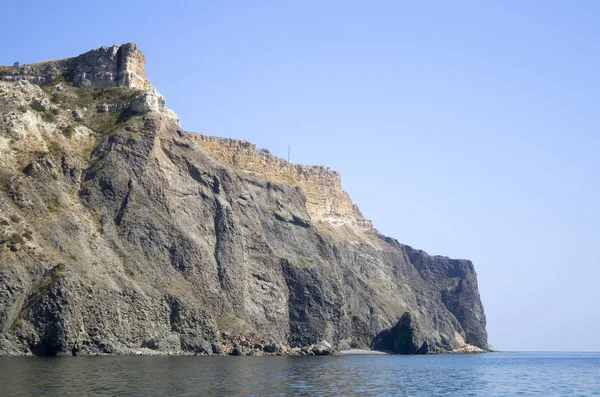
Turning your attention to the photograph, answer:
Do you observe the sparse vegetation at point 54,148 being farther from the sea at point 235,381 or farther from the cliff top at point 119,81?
the sea at point 235,381

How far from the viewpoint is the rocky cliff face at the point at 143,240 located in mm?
81250

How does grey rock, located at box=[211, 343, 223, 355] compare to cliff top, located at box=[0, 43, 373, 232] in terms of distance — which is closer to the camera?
grey rock, located at box=[211, 343, 223, 355]

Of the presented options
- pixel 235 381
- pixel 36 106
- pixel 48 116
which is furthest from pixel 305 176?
pixel 235 381

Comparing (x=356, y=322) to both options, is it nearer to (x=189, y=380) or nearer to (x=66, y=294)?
(x=66, y=294)

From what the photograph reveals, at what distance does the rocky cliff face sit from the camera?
8125cm

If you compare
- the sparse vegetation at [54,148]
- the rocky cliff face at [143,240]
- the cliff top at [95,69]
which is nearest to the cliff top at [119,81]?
the cliff top at [95,69]

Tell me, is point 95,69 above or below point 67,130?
above

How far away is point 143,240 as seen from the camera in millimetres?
98062

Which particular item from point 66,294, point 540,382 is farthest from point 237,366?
point 540,382

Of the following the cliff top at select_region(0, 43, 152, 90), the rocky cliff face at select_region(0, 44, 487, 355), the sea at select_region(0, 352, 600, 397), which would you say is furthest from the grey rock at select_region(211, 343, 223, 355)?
the cliff top at select_region(0, 43, 152, 90)

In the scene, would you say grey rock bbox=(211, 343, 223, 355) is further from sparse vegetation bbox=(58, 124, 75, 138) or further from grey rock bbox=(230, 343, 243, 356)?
sparse vegetation bbox=(58, 124, 75, 138)

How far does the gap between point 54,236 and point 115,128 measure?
2863cm

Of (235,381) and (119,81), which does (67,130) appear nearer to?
(119,81)

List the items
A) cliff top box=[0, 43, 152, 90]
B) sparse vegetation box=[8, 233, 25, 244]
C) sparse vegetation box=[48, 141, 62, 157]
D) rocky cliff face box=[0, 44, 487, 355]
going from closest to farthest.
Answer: sparse vegetation box=[8, 233, 25, 244] < rocky cliff face box=[0, 44, 487, 355] < sparse vegetation box=[48, 141, 62, 157] < cliff top box=[0, 43, 152, 90]
